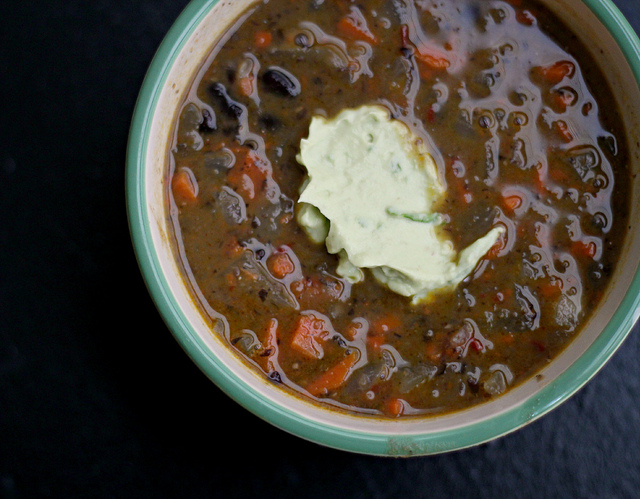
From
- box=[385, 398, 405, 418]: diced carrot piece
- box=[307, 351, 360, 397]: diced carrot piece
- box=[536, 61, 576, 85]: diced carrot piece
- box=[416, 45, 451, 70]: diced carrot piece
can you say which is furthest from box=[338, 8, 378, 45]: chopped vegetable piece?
box=[385, 398, 405, 418]: diced carrot piece

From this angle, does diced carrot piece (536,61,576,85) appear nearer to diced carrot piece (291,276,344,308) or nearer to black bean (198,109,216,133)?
diced carrot piece (291,276,344,308)

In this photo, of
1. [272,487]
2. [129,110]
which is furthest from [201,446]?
[129,110]

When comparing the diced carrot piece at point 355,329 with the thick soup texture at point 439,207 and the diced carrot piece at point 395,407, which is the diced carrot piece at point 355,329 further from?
the diced carrot piece at point 395,407

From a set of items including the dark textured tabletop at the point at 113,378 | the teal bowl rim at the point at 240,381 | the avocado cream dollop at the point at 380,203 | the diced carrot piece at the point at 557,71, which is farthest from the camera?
the dark textured tabletop at the point at 113,378

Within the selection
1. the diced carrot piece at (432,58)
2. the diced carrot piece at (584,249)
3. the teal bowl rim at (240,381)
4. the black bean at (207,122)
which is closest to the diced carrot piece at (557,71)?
the diced carrot piece at (432,58)

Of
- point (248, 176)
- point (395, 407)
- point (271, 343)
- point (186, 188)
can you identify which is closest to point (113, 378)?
point (271, 343)

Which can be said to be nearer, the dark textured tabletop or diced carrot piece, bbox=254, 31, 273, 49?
diced carrot piece, bbox=254, 31, 273, 49
